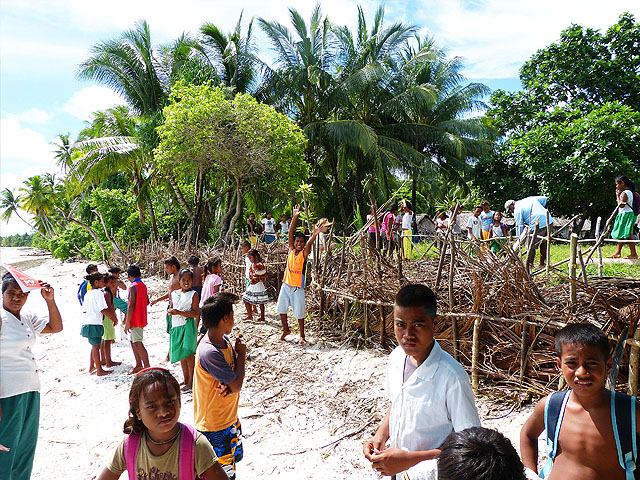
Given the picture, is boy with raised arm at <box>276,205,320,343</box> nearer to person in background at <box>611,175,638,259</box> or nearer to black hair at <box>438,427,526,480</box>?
person in background at <box>611,175,638,259</box>

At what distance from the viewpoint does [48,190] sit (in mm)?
35031

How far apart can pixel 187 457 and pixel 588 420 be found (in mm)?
1740

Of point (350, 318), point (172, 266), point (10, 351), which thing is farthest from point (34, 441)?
point (350, 318)

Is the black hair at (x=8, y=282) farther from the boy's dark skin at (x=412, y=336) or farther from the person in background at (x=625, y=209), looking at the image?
the person in background at (x=625, y=209)

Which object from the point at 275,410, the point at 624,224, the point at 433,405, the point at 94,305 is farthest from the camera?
the point at 624,224

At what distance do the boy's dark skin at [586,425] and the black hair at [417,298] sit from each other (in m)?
0.64

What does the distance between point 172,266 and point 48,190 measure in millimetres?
35941

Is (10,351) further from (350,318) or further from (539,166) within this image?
(539,166)

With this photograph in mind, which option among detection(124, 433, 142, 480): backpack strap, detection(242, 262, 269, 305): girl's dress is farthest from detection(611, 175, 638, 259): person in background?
detection(124, 433, 142, 480): backpack strap

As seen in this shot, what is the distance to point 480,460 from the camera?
1.18 meters

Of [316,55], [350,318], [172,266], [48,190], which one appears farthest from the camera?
[48,190]

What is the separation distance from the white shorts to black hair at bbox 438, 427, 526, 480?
17.1ft

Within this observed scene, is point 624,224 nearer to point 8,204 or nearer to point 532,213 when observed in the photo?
point 532,213

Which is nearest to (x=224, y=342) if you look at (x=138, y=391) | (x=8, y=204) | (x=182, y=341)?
(x=138, y=391)
